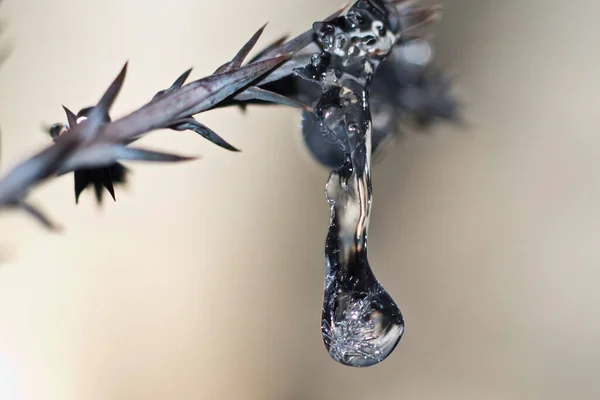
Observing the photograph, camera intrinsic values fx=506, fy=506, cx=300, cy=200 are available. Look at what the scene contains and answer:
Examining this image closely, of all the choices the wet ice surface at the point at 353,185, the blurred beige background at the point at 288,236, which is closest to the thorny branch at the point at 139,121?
the wet ice surface at the point at 353,185

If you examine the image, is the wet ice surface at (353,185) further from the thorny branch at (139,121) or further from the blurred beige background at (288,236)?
the blurred beige background at (288,236)

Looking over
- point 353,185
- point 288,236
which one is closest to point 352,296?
point 353,185

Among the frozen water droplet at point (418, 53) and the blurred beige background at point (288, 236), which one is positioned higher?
the frozen water droplet at point (418, 53)

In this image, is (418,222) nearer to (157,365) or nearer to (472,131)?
(472,131)

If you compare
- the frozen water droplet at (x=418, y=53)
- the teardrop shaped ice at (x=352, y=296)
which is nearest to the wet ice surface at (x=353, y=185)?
the teardrop shaped ice at (x=352, y=296)

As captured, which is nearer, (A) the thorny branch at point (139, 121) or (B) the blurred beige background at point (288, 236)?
(A) the thorny branch at point (139, 121)

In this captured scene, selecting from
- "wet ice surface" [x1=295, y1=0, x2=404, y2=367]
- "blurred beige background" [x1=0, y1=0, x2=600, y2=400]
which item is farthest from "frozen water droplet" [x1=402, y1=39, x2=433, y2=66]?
"wet ice surface" [x1=295, y1=0, x2=404, y2=367]
